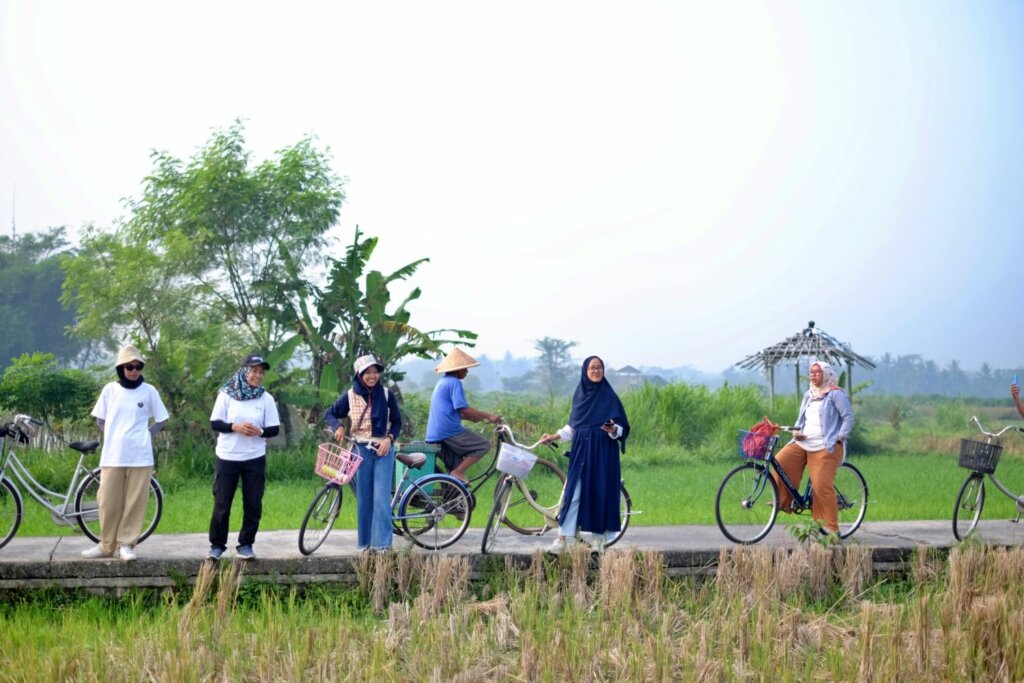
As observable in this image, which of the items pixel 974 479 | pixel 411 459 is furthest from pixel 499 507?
pixel 974 479

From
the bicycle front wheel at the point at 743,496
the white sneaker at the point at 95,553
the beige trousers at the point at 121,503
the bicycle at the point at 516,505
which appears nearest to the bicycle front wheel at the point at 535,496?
the bicycle at the point at 516,505

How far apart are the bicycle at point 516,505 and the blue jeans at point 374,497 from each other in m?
0.82

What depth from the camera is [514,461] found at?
860cm

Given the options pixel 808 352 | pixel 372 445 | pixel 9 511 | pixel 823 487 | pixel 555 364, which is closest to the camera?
pixel 372 445

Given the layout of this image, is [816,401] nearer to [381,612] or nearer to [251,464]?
[381,612]

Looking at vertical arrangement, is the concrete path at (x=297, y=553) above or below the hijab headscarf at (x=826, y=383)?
below

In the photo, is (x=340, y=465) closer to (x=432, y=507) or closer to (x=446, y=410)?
(x=432, y=507)

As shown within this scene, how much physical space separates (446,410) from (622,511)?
1813 millimetres

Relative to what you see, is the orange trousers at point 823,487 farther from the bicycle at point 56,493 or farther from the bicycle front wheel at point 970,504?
the bicycle at point 56,493

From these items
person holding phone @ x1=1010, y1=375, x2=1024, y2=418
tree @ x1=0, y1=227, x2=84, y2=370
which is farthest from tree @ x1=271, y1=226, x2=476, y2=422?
tree @ x1=0, y1=227, x2=84, y2=370

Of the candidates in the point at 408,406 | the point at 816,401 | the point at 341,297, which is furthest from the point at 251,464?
the point at 408,406

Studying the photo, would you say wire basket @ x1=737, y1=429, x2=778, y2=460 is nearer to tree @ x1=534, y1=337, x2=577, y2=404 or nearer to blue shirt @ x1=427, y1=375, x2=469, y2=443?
blue shirt @ x1=427, y1=375, x2=469, y2=443

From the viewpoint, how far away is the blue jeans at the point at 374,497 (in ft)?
27.3

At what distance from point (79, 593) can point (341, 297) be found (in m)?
10.7
